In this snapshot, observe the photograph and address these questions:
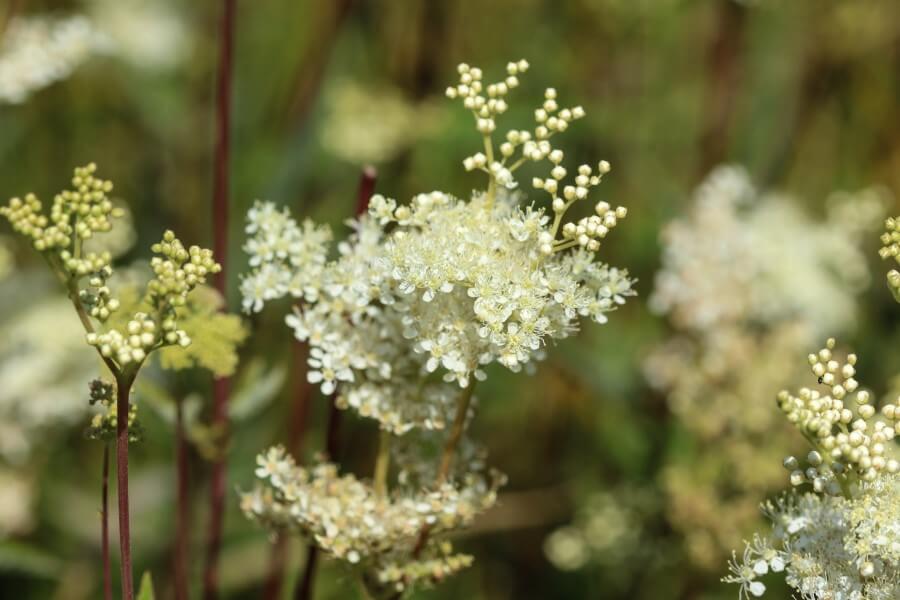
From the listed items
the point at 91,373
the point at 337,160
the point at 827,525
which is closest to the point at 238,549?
the point at 91,373

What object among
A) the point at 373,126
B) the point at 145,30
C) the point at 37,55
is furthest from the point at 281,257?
the point at 145,30

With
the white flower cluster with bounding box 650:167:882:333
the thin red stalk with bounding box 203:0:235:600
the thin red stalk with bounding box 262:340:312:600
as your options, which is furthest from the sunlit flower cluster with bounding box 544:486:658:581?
the thin red stalk with bounding box 203:0:235:600

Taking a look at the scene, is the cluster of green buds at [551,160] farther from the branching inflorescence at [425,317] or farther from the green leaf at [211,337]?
the green leaf at [211,337]

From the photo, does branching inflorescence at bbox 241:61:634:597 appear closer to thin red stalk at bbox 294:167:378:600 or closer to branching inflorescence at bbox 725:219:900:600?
thin red stalk at bbox 294:167:378:600

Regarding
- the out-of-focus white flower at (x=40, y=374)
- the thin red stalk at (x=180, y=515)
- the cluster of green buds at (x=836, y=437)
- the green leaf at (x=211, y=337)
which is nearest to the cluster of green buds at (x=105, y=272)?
the green leaf at (x=211, y=337)

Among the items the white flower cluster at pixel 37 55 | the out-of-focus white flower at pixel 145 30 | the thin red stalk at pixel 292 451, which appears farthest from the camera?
the out-of-focus white flower at pixel 145 30

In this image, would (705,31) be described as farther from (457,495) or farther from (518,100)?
(457,495)
